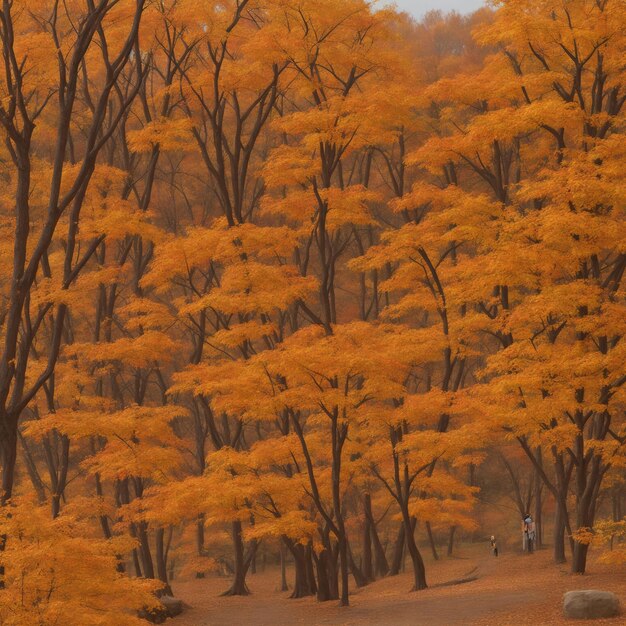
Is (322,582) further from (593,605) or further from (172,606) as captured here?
(593,605)

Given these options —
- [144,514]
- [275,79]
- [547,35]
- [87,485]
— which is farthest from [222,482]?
[87,485]

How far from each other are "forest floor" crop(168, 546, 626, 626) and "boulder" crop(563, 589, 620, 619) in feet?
0.73

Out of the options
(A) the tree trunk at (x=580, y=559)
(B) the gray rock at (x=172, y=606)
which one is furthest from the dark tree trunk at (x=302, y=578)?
(A) the tree trunk at (x=580, y=559)

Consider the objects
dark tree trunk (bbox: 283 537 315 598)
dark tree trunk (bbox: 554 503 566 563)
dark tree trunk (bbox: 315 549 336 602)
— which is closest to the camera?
dark tree trunk (bbox: 315 549 336 602)

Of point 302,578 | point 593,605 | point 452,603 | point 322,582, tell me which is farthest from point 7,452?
point 302,578

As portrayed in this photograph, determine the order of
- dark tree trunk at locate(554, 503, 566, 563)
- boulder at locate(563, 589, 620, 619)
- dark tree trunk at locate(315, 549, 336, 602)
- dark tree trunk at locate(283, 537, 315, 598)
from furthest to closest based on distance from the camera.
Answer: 1. dark tree trunk at locate(283, 537, 315, 598)
2. dark tree trunk at locate(554, 503, 566, 563)
3. dark tree trunk at locate(315, 549, 336, 602)
4. boulder at locate(563, 589, 620, 619)

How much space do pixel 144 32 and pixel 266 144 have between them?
44.8 ft

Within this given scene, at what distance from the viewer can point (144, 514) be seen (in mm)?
21781

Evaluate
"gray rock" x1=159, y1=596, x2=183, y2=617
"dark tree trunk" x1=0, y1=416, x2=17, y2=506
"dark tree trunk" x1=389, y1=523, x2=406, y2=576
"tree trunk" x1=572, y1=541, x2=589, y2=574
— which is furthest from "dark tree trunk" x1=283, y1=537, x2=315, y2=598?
"dark tree trunk" x1=0, y1=416, x2=17, y2=506

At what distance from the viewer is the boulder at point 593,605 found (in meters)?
14.3

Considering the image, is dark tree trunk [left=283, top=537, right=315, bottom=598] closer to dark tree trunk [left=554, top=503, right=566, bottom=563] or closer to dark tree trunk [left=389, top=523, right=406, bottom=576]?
dark tree trunk [left=389, top=523, right=406, bottom=576]

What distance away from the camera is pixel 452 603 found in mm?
18750

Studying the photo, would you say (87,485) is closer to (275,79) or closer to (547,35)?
(275,79)

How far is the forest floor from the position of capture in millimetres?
16438
